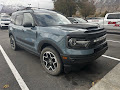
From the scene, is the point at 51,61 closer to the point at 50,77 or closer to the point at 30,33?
the point at 50,77

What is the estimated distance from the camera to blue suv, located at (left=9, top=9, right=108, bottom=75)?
7.68 ft

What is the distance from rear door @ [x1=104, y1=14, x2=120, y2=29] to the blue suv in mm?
6674

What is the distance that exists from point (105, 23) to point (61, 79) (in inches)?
327

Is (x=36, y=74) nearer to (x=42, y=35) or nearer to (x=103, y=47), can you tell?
(x=42, y=35)

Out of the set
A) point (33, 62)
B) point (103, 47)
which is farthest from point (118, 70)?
point (33, 62)

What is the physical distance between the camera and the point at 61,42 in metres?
2.47

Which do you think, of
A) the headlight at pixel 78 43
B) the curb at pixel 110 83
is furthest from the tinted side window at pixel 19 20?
the curb at pixel 110 83

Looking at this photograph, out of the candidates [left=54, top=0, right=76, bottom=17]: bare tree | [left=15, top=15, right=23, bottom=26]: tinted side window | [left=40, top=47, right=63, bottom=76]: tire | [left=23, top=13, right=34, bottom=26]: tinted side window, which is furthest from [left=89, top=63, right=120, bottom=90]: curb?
[left=54, top=0, right=76, bottom=17]: bare tree

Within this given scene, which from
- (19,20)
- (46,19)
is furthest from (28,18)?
(19,20)

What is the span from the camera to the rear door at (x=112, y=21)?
27.8 feet

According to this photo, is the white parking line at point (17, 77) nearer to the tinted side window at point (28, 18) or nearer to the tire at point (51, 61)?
the tire at point (51, 61)

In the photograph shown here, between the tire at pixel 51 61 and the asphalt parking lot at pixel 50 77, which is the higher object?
the tire at pixel 51 61

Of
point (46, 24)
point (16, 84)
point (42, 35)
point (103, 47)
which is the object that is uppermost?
point (46, 24)

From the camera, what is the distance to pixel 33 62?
3795 mm
